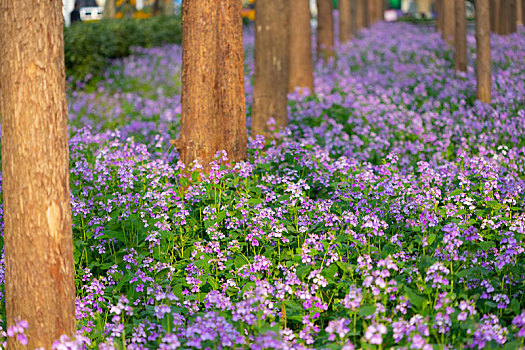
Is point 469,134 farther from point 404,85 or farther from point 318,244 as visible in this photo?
point 318,244

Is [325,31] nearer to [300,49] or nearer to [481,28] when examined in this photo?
[300,49]

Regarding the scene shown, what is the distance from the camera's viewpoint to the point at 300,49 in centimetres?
1080

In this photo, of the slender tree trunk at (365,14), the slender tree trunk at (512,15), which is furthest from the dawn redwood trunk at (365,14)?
the slender tree trunk at (512,15)

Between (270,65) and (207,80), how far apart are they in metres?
2.24

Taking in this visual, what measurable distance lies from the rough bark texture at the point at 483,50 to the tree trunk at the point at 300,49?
283 cm

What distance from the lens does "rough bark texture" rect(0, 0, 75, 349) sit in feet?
10.8

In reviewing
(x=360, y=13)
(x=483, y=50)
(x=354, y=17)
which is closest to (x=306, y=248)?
(x=483, y=50)

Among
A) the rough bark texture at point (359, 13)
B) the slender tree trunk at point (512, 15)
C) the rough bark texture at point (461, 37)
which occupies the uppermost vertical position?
the rough bark texture at point (359, 13)

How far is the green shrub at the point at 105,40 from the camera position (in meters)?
13.8

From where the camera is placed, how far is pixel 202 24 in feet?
19.2

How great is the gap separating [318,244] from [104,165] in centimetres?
239

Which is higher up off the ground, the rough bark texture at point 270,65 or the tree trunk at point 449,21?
the tree trunk at point 449,21

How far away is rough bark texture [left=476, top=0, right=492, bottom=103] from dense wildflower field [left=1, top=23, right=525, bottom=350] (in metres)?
1.52

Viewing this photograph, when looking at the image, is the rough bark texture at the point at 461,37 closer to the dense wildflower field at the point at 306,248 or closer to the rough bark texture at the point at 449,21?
the rough bark texture at the point at 449,21
